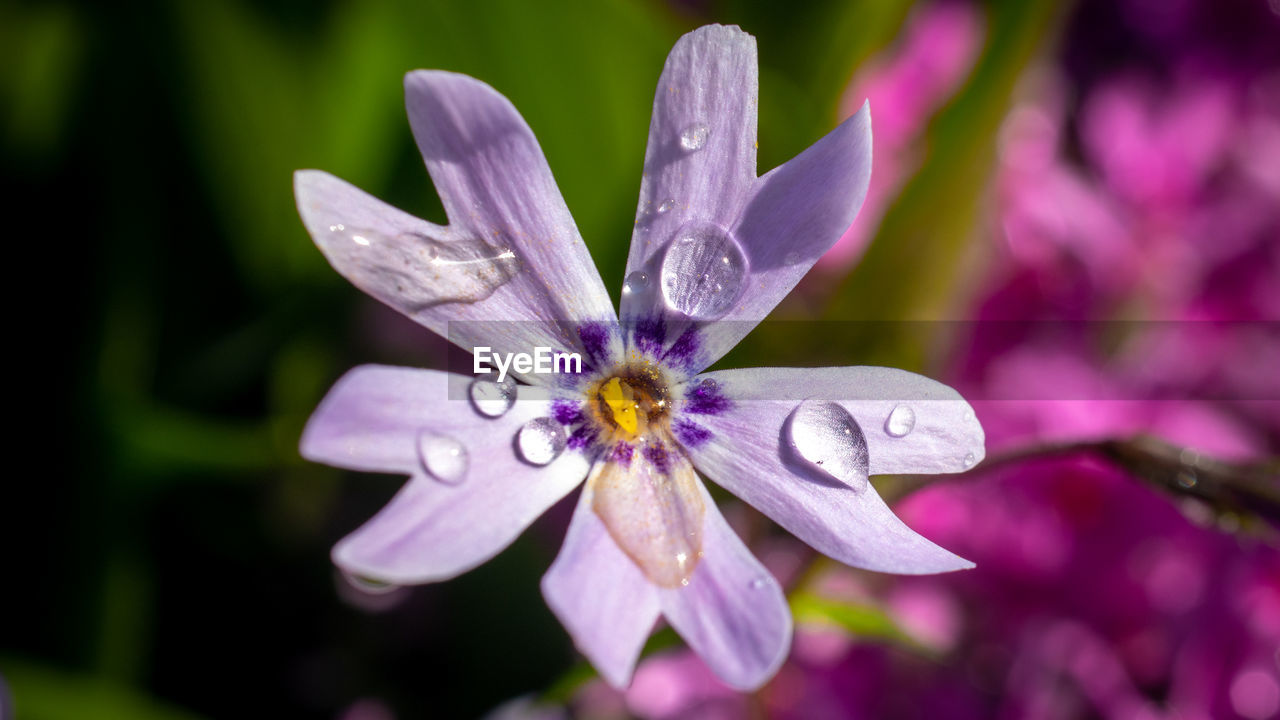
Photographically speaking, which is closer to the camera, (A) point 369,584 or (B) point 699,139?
(B) point 699,139

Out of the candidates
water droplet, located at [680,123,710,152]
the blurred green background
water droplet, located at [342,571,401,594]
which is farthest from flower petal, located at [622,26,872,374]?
the blurred green background

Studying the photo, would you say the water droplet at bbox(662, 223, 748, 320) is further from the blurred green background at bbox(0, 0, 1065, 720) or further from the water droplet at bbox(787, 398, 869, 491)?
the blurred green background at bbox(0, 0, 1065, 720)

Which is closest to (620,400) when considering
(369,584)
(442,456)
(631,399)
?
(631,399)

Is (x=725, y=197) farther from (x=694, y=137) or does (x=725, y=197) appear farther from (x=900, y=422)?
(x=900, y=422)

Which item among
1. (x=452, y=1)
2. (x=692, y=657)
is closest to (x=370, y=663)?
(x=692, y=657)

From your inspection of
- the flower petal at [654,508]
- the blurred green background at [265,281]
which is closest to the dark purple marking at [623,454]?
the flower petal at [654,508]

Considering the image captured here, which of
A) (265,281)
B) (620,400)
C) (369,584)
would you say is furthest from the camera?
(265,281)

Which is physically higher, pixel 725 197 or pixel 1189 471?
pixel 725 197
